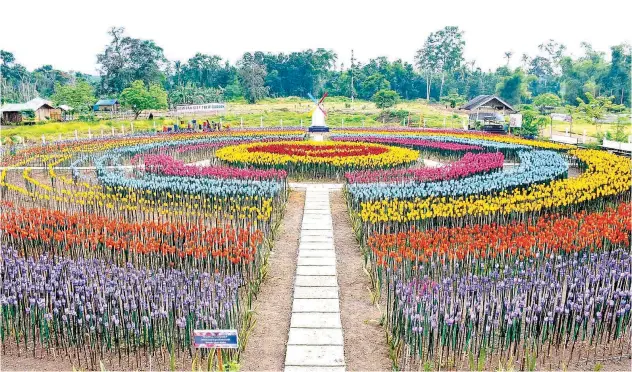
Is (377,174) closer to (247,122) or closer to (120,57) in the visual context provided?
(247,122)

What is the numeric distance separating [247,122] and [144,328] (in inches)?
1848

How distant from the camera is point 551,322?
22.4 feet

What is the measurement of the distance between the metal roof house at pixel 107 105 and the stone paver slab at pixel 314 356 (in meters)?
62.9

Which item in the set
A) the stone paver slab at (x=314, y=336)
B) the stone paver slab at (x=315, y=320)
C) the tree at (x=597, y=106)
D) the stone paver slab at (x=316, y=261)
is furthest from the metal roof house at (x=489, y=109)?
the stone paver slab at (x=314, y=336)

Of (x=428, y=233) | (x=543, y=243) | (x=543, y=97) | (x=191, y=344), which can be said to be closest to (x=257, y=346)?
(x=191, y=344)

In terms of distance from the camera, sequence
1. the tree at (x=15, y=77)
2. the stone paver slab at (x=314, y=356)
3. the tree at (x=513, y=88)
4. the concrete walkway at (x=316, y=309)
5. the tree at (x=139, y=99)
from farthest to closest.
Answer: the tree at (x=15, y=77) → the tree at (x=513, y=88) → the tree at (x=139, y=99) → the concrete walkway at (x=316, y=309) → the stone paver slab at (x=314, y=356)

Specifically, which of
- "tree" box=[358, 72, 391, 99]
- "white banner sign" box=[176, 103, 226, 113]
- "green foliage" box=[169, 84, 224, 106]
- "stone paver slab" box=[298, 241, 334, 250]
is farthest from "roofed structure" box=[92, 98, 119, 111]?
"stone paver slab" box=[298, 241, 334, 250]

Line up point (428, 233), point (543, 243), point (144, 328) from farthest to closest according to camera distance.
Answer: point (428, 233)
point (543, 243)
point (144, 328)

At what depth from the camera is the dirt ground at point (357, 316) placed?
6.79 metres

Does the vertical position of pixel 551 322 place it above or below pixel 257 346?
above

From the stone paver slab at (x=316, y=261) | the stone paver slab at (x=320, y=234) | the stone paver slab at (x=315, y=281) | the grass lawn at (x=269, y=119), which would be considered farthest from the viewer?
the grass lawn at (x=269, y=119)

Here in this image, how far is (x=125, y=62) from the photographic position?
68938mm

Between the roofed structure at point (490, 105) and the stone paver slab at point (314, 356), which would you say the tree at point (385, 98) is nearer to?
the roofed structure at point (490, 105)

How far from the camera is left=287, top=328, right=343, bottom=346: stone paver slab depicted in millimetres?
7098
